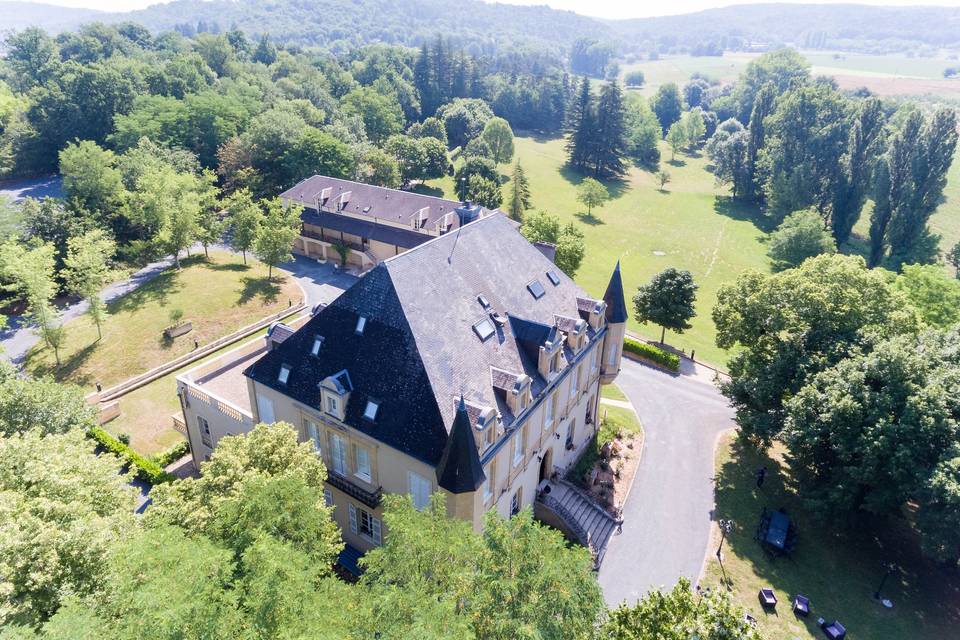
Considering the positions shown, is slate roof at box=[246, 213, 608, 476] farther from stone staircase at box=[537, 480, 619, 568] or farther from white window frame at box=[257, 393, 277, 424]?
stone staircase at box=[537, 480, 619, 568]

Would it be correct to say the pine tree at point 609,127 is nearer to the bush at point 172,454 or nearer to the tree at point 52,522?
the bush at point 172,454

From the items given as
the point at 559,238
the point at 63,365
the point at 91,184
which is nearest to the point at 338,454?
the point at 63,365

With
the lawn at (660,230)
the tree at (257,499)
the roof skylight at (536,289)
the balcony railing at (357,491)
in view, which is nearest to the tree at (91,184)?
the lawn at (660,230)

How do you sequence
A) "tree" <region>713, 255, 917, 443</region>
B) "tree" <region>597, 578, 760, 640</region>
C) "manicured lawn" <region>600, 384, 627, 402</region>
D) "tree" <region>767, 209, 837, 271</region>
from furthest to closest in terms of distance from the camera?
"tree" <region>767, 209, 837, 271</region>, "manicured lawn" <region>600, 384, 627, 402</region>, "tree" <region>713, 255, 917, 443</region>, "tree" <region>597, 578, 760, 640</region>

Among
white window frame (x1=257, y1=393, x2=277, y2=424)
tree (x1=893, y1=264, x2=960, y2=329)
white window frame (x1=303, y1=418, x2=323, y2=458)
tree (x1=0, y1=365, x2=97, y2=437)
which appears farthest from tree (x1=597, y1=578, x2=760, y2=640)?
tree (x1=893, y1=264, x2=960, y2=329)

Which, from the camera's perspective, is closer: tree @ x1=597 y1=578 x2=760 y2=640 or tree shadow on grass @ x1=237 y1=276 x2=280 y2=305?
tree @ x1=597 y1=578 x2=760 y2=640
